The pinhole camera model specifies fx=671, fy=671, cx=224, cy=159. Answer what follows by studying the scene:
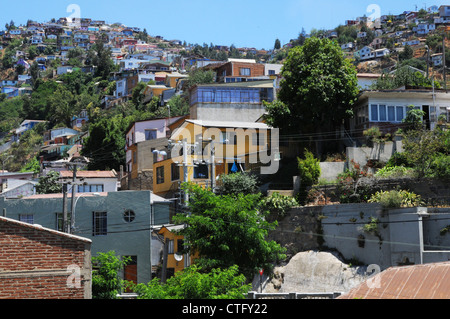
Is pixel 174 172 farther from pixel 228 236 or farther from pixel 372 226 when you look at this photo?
pixel 372 226

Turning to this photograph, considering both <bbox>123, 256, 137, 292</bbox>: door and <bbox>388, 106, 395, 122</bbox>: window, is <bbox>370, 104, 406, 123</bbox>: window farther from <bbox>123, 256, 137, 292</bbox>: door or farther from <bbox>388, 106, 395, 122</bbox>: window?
<bbox>123, 256, 137, 292</bbox>: door

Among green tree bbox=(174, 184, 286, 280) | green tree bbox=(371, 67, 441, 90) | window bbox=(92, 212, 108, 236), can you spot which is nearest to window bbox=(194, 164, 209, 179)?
window bbox=(92, 212, 108, 236)

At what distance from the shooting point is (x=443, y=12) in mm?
140875

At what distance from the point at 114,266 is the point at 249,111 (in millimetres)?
28723

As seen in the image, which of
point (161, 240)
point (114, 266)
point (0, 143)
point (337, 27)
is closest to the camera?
point (114, 266)

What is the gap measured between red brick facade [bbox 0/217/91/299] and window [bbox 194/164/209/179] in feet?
79.3

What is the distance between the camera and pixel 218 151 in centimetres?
4084

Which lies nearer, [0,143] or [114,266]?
[114,266]

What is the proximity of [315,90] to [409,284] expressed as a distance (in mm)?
22872

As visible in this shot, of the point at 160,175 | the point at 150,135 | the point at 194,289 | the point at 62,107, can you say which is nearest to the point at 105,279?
the point at 194,289

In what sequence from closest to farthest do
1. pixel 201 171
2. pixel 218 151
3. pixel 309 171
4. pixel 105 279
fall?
pixel 105 279 < pixel 309 171 < pixel 201 171 < pixel 218 151

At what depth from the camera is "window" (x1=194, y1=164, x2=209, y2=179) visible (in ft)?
129
